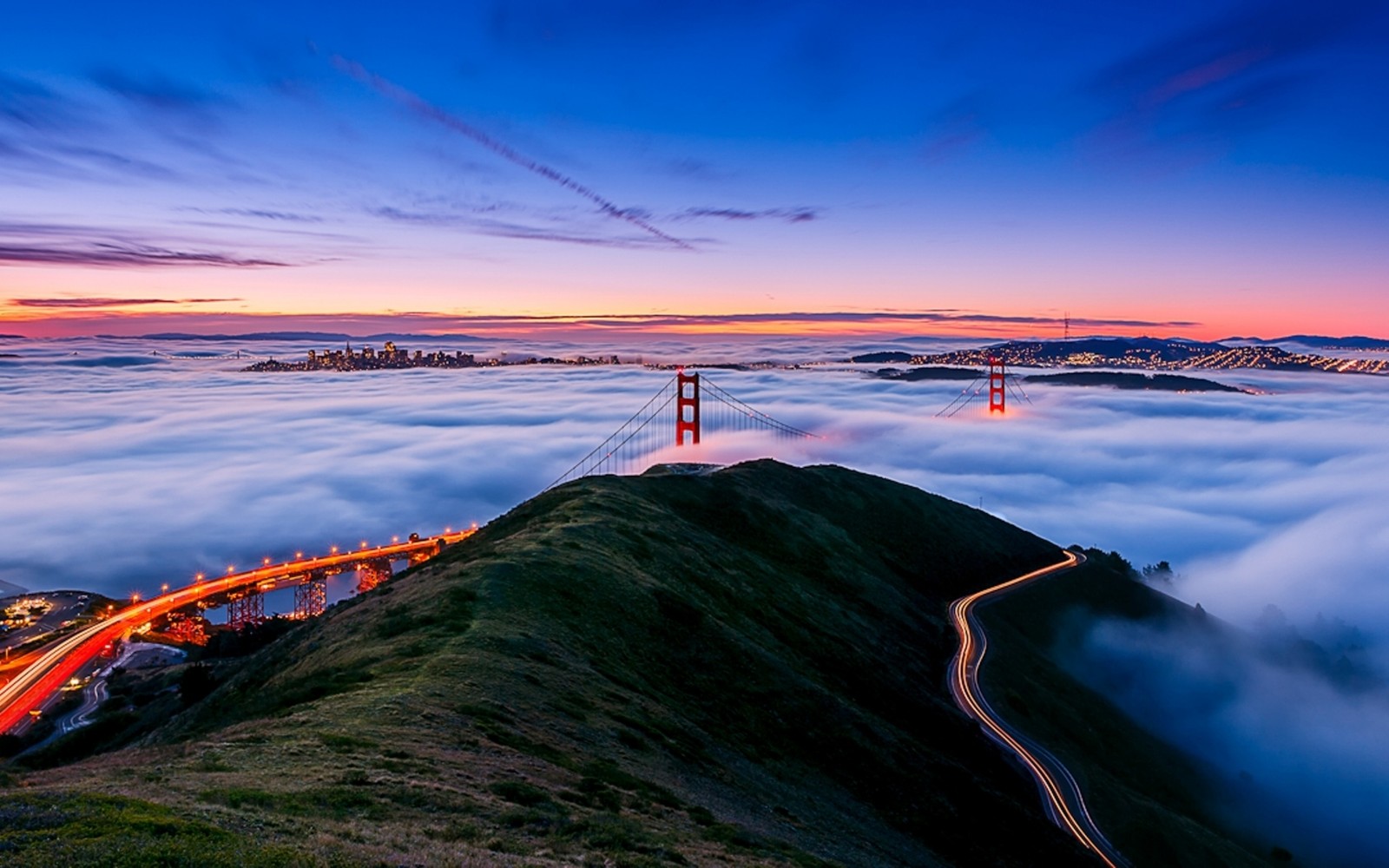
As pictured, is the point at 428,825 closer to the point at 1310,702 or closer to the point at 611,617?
the point at 611,617

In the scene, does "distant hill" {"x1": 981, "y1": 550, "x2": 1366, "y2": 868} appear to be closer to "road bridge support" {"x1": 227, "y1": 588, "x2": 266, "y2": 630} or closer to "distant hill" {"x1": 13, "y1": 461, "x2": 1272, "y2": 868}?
"distant hill" {"x1": 13, "y1": 461, "x2": 1272, "y2": 868}

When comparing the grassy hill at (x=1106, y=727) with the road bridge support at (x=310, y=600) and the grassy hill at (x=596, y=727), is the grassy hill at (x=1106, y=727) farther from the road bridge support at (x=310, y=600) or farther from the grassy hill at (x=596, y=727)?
the road bridge support at (x=310, y=600)

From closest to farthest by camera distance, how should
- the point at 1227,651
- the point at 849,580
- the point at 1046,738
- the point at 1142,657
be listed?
the point at 1046,738, the point at 849,580, the point at 1142,657, the point at 1227,651

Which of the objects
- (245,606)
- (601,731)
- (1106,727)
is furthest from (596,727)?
(245,606)

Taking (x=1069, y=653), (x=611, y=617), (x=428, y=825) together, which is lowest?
(x=1069, y=653)

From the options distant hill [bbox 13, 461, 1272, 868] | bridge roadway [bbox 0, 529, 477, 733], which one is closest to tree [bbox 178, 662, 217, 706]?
distant hill [bbox 13, 461, 1272, 868]

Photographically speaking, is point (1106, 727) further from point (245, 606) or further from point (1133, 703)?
point (245, 606)

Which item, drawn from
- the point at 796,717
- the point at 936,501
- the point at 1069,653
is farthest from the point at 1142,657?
the point at 796,717
